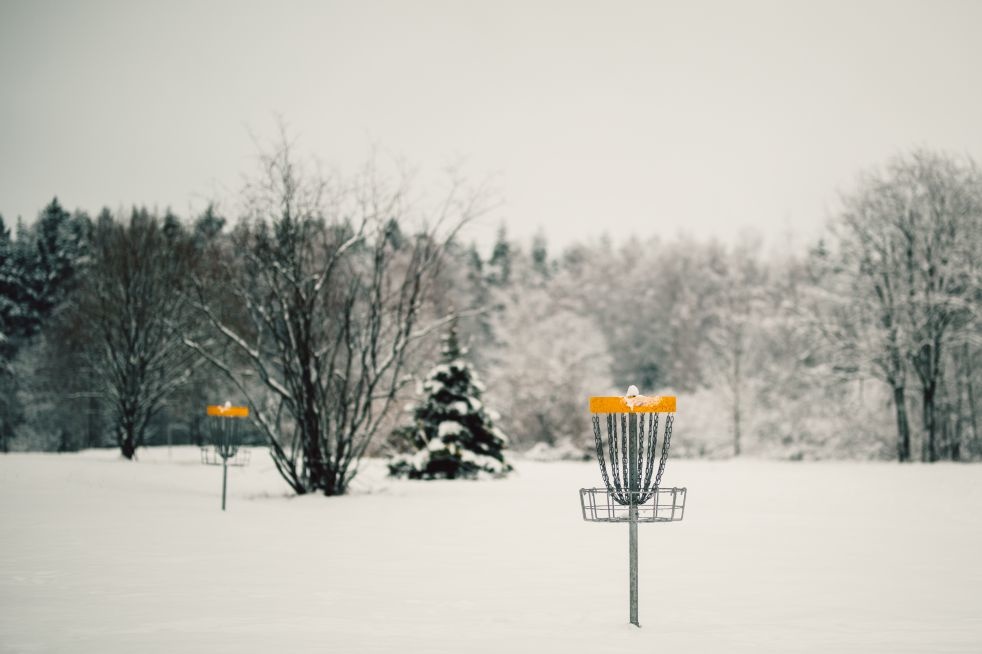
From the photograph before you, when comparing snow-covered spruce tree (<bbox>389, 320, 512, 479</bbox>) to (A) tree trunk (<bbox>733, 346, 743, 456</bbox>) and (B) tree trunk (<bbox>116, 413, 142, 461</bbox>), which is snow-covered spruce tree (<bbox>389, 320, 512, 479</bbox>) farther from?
(A) tree trunk (<bbox>733, 346, 743, 456</bbox>)

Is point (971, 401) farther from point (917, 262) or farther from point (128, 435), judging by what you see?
point (128, 435)

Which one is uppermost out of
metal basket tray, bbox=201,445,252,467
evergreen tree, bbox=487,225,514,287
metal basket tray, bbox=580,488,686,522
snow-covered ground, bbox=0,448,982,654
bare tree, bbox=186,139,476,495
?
evergreen tree, bbox=487,225,514,287

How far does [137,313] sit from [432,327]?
16.6 metres

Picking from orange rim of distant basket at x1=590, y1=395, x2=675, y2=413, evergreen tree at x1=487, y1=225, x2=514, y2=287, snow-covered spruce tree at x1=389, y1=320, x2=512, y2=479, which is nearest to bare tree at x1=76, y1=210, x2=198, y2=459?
snow-covered spruce tree at x1=389, y1=320, x2=512, y2=479

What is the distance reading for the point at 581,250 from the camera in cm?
7275

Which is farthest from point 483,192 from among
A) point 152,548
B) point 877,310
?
point 877,310

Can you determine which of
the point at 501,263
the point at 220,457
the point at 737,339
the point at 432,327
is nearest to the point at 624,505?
the point at 432,327

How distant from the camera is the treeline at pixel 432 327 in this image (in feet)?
62.5

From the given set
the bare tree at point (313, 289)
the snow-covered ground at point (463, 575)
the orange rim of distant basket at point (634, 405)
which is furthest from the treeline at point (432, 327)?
the orange rim of distant basket at point (634, 405)

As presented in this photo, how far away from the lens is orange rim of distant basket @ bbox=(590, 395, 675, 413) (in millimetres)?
6184

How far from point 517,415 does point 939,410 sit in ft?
70.0

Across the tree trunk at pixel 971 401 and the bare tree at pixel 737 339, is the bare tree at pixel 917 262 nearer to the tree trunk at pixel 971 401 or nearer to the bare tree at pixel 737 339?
the tree trunk at pixel 971 401

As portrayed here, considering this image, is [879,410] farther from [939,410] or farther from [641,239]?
[641,239]

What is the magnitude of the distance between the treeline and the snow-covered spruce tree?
1.66 m
